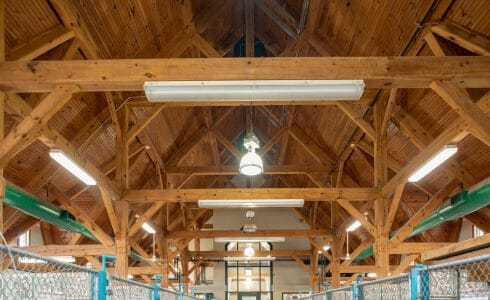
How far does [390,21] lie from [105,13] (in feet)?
14.4

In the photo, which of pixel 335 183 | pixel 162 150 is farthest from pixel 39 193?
pixel 335 183

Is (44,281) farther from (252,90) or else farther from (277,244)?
(277,244)

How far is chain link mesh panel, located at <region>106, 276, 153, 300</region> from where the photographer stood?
4053 mm

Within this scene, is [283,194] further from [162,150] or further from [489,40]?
[489,40]

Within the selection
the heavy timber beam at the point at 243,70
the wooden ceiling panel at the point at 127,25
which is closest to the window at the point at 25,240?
the wooden ceiling panel at the point at 127,25

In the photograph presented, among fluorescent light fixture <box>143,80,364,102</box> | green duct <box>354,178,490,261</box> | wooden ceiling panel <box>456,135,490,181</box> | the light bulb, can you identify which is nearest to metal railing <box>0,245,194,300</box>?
fluorescent light fixture <box>143,80,364,102</box>

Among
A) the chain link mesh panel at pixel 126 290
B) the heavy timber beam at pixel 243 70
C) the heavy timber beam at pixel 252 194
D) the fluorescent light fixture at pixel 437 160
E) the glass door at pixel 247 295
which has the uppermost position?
the heavy timber beam at pixel 243 70

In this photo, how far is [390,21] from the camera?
7.90m

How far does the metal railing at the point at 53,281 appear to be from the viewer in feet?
8.26

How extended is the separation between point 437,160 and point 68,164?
521 cm

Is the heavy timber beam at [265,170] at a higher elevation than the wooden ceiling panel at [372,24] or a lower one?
lower

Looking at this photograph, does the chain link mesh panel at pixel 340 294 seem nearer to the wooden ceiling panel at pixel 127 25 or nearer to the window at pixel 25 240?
the wooden ceiling panel at pixel 127 25

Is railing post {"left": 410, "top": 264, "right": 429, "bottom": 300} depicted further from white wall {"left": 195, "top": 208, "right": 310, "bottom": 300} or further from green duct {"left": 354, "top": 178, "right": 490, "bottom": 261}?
white wall {"left": 195, "top": 208, "right": 310, "bottom": 300}

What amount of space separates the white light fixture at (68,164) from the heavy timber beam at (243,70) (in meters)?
1.43
